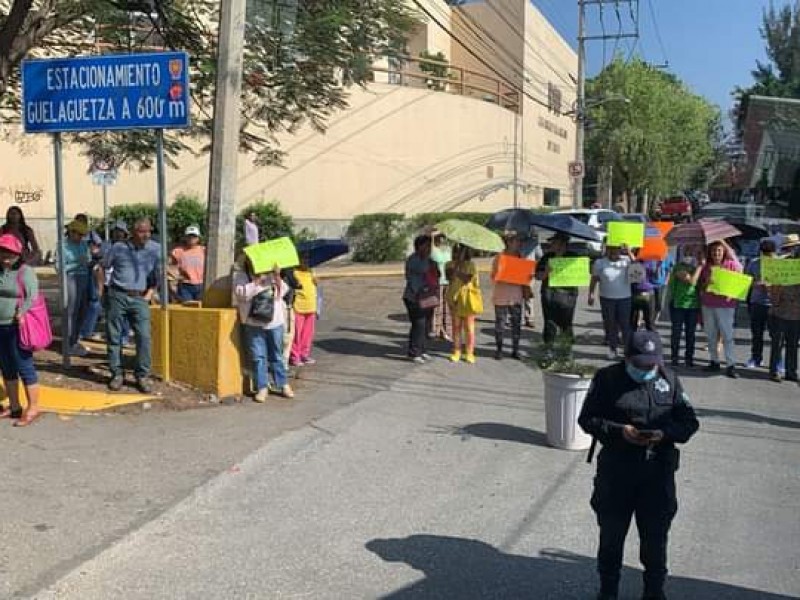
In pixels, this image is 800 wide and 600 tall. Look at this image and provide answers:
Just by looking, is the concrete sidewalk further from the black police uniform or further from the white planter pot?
the black police uniform

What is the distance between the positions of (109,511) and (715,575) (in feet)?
12.0

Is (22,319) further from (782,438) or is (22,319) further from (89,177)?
(89,177)

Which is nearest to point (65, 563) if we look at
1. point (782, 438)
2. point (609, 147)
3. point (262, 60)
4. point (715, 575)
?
point (715, 575)

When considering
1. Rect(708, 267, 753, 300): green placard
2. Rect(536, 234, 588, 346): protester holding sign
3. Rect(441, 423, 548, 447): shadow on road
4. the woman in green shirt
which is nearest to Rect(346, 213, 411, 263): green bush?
Rect(536, 234, 588, 346): protester holding sign

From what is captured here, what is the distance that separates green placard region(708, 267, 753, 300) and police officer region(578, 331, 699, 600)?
6.82 m

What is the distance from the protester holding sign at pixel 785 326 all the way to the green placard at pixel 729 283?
0.35 m

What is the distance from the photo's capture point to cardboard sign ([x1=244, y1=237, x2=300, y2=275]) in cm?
844

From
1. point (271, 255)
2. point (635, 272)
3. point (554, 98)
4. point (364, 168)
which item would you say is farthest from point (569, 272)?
point (554, 98)

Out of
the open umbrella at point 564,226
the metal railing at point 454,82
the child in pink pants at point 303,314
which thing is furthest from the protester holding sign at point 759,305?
the metal railing at point 454,82

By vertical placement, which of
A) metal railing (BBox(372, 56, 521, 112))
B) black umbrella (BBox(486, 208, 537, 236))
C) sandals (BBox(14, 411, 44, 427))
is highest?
metal railing (BBox(372, 56, 521, 112))

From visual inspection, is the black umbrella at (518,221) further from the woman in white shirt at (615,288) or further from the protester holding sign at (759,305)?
the protester holding sign at (759,305)

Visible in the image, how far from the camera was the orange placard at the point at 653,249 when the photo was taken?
39.5ft

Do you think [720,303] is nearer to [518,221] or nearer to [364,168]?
[518,221]

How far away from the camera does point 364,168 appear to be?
30188 millimetres
